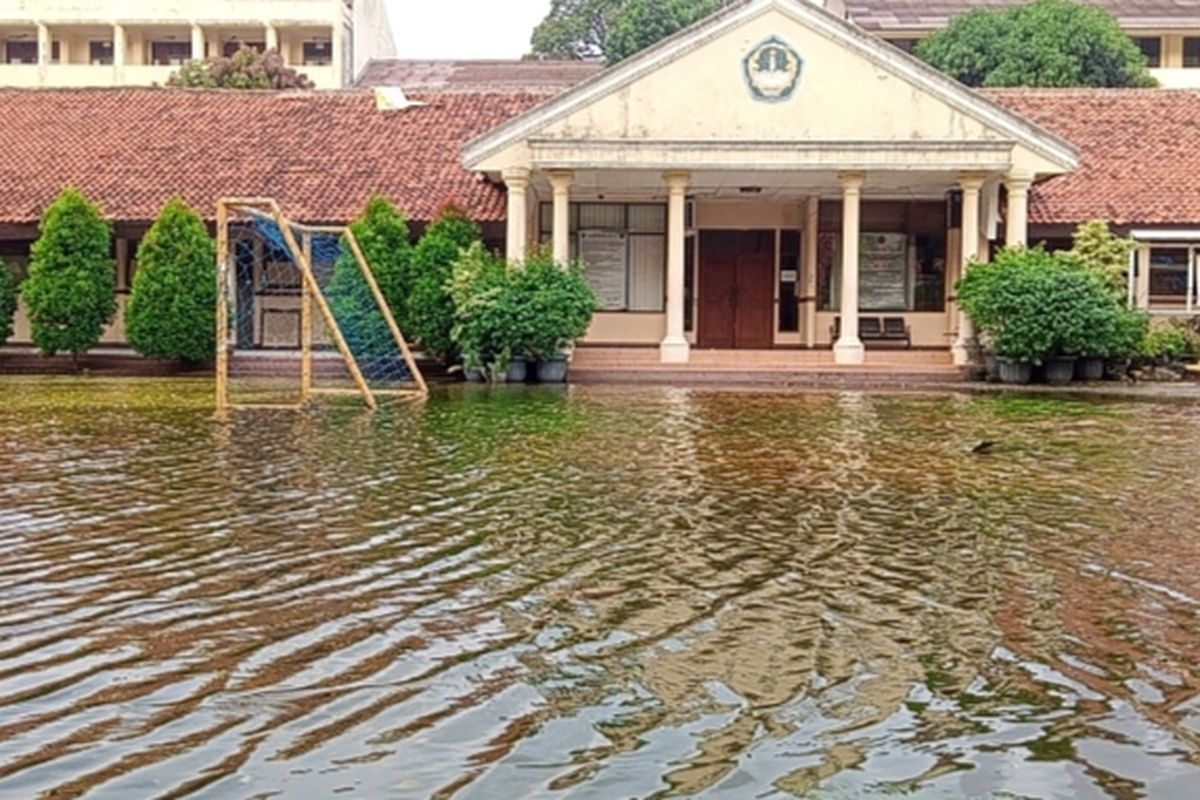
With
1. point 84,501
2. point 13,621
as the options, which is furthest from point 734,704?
point 84,501

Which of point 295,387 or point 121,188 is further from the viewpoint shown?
point 121,188

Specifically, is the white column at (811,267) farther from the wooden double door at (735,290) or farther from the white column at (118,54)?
the white column at (118,54)

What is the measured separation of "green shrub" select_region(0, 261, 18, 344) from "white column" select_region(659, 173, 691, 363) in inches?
440

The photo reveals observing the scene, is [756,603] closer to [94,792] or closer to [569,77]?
[94,792]

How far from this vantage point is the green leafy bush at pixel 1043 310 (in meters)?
21.1

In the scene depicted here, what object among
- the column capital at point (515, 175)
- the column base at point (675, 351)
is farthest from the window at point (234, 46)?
the column base at point (675, 351)

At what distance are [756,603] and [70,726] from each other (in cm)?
266

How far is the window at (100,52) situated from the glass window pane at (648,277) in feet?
95.8

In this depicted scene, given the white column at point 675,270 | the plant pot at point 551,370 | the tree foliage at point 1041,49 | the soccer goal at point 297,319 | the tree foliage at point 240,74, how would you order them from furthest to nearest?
the tree foliage at point 1041,49
the tree foliage at point 240,74
the white column at point 675,270
the plant pot at point 551,370
the soccer goal at point 297,319

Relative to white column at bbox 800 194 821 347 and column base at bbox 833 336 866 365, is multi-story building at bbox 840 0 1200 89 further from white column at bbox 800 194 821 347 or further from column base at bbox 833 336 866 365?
column base at bbox 833 336 866 365

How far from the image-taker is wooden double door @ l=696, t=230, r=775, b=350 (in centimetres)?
2616

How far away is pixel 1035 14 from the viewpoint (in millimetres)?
40719

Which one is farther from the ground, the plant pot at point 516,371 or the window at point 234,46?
the window at point 234,46

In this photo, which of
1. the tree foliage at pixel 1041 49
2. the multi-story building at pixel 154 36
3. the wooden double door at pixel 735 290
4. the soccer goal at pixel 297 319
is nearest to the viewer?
the soccer goal at pixel 297 319
